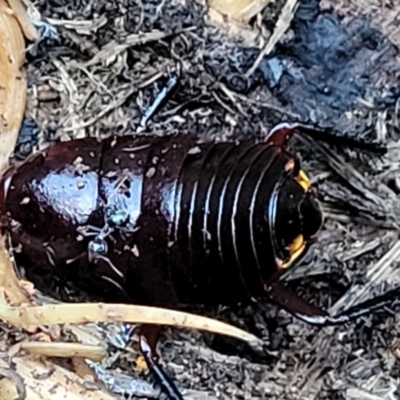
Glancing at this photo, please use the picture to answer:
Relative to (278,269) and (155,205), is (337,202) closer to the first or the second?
(278,269)

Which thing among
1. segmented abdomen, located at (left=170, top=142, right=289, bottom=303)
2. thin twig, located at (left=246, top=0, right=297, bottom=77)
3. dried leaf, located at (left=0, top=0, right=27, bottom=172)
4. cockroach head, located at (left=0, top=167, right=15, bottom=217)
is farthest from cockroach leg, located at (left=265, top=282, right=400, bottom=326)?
dried leaf, located at (left=0, top=0, right=27, bottom=172)

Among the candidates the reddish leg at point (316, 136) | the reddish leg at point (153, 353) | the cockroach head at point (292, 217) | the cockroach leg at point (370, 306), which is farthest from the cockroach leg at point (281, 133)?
the reddish leg at point (153, 353)

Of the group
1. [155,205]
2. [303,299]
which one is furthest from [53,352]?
[303,299]

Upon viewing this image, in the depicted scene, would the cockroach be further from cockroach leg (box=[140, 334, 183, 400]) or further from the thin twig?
the thin twig

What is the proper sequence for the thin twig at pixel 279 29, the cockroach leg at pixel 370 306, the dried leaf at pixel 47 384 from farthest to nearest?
the thin twig at pixel 279 29 → the cockroach leg at pixel 370 306 → the dried leaf at pixel 47 384

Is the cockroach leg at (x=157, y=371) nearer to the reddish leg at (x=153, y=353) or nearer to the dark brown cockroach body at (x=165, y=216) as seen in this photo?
the reddish leg at (x=153, y=353)

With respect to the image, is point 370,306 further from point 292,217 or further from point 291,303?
point 292,217
